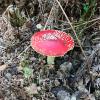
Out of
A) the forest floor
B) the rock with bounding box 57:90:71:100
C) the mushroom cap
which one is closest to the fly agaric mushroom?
the mushroom cap

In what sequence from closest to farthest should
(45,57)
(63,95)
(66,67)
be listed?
(63,95) < (66,67) < (45,57)

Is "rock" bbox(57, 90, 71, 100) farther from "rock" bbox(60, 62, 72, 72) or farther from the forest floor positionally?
"rock" bbox(60, 62, 72, 72)

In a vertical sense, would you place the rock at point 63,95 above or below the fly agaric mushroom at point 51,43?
below

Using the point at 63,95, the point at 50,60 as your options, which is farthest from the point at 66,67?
the point at 63,95

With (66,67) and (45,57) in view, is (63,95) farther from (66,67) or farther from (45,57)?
(45,57)

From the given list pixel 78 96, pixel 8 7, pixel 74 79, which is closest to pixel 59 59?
pixel 74 79

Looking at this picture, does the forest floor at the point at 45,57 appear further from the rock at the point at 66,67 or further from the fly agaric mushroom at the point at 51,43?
the fly agaric mushroom at the point at 51,43

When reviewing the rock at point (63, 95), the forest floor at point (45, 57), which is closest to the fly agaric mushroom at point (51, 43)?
the forest floor at point (45, 57)

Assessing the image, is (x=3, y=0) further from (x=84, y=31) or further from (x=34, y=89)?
(x=34, y=89)
